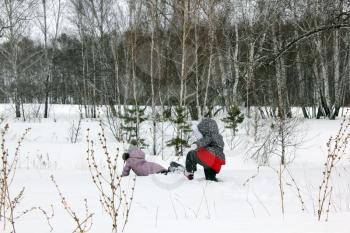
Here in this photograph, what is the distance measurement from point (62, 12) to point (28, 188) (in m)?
21.6

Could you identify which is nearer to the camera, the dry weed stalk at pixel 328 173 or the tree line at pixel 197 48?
the dry weed stalk at pixel 328 173

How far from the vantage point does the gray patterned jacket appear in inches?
248

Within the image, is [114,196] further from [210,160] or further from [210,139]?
[210,139]

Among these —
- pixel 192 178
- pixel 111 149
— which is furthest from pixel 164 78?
pixel 192 178

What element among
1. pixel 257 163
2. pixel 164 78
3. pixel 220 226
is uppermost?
pixel 164 78

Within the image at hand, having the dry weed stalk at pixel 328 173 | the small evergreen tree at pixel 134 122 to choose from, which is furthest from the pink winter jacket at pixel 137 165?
the small evergreen tree at pixel 134 122

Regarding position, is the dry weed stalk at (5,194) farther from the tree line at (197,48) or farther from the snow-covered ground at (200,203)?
the tree line at (197,48)

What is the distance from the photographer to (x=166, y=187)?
5.73 metres

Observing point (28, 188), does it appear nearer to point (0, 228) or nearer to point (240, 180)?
point (0, 228)

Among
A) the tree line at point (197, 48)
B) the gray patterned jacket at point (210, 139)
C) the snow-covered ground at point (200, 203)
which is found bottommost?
the snow-covered ground at point (200, 203)

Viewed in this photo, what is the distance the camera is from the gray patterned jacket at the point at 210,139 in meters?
6.29

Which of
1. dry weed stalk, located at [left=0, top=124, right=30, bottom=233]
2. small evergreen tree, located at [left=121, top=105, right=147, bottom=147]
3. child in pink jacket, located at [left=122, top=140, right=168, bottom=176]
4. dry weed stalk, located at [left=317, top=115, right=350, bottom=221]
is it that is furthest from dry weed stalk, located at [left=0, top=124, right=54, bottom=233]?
small evergreen tree, located at [left=121, top=105, right=147, bottom=147]

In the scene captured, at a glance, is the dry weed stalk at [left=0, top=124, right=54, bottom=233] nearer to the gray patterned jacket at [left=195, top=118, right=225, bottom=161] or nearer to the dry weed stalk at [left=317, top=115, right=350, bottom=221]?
the dry weed stalk at [left=317, top=115, right=350, bottom=221]

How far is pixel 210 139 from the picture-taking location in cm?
629
